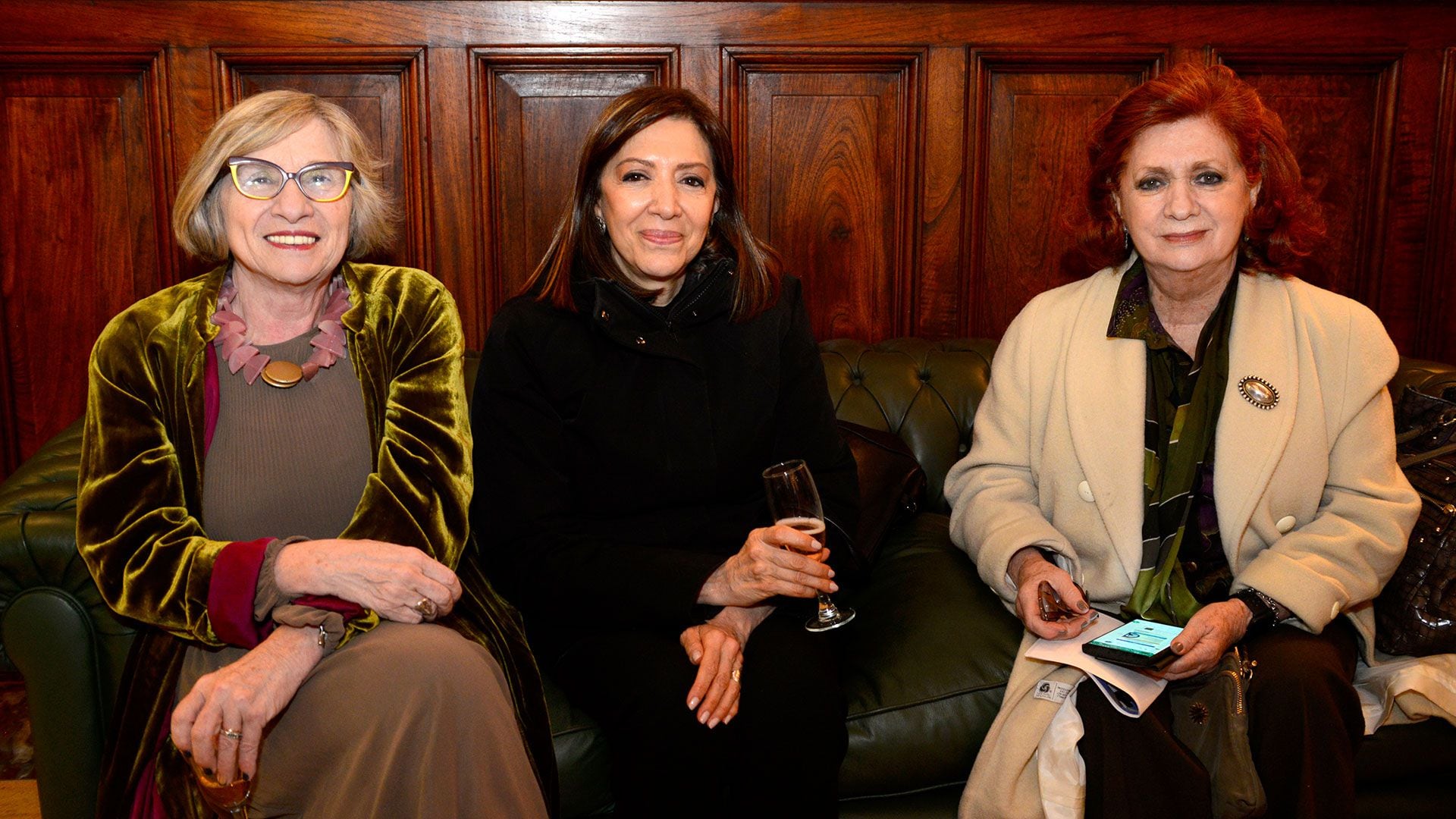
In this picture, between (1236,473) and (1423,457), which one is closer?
(1236,473)

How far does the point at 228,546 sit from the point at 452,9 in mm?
1695

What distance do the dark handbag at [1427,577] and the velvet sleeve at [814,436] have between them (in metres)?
0.95

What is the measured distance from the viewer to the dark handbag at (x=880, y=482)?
221 cm

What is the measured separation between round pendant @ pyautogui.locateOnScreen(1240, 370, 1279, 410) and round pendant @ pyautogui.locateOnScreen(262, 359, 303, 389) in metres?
1.60

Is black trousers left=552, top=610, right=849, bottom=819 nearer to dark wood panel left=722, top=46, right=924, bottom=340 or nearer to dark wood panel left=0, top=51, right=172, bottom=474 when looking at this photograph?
dark wood panel left=722, top=46, right=924, bottom=340

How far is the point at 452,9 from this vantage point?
2787 mm

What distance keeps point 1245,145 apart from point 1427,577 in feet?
2.70

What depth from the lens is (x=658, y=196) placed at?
6.29ft

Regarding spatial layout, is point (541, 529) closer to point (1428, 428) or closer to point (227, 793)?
point (227, 793)

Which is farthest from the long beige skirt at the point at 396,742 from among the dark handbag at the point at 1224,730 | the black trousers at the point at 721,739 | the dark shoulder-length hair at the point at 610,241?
the dark handbag at the point at 1224,730

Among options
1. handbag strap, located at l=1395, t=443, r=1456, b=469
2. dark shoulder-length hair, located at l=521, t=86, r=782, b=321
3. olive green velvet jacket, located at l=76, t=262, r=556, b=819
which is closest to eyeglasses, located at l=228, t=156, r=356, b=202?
olive green velvet jacket, located at l=76, t=262, r=556, b=819

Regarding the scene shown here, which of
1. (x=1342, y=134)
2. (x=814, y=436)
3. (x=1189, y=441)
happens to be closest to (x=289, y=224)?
(x=814, y=436)

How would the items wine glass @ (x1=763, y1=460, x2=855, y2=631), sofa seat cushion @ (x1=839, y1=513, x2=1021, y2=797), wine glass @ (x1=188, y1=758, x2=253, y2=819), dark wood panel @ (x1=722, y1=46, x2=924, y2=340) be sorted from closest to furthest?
wine glass @ (x1=188, y1=758, x2=253, y2=819)
wine glass @ (x1=763, y1=460, x2=855, y2=631)
sofa seat cushion @ (x1=839, y1=513, x2=1021, y2=797)
dark wood panel @ (x1=722, y1=46, x2=924, y2=340)

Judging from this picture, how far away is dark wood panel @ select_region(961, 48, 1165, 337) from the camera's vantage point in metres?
2.93
